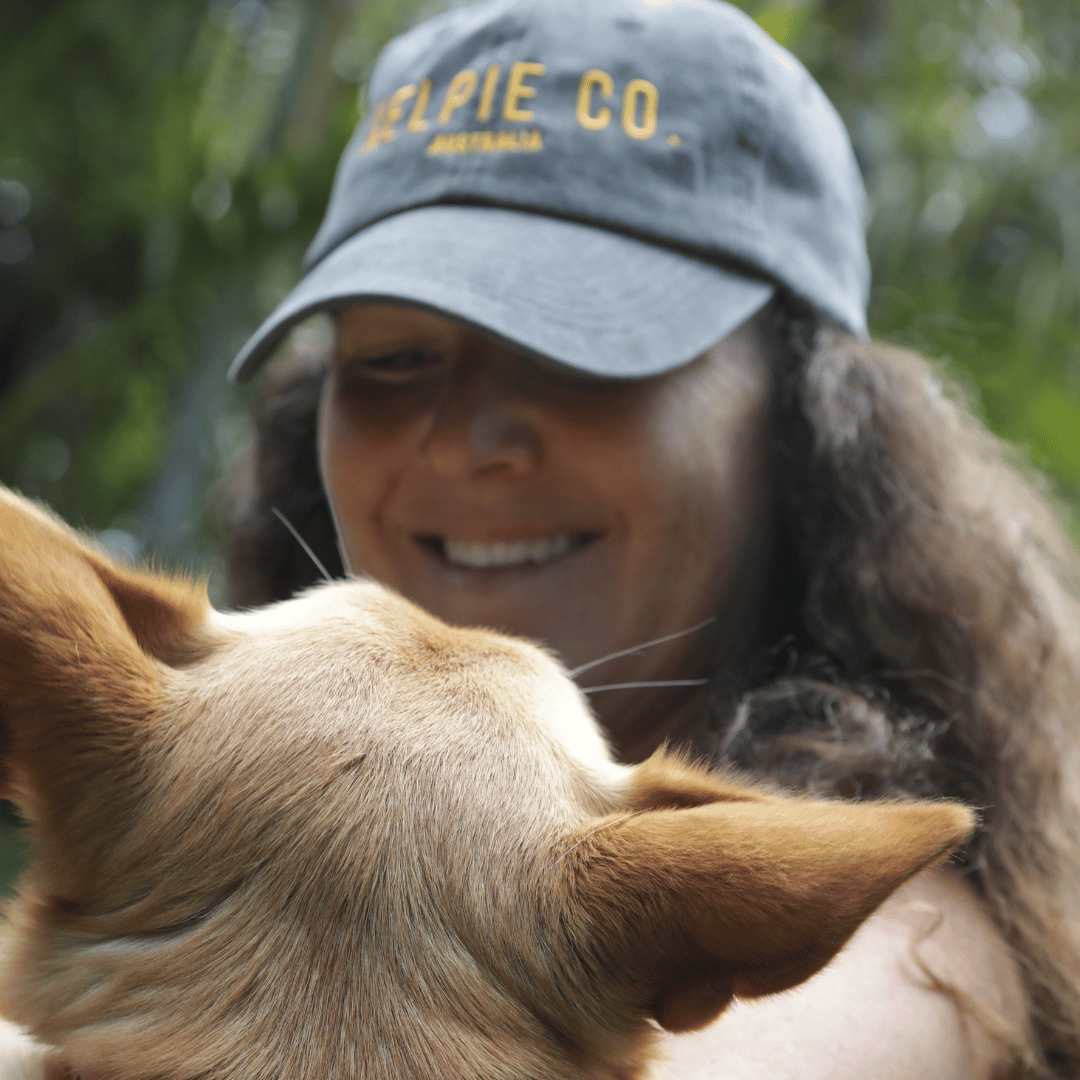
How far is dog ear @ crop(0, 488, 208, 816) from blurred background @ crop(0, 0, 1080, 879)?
3466 mm

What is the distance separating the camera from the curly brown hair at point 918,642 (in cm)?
180

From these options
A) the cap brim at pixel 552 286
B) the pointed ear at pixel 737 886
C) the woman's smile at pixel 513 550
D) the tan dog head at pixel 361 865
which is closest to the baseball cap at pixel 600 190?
the cap brim at pixel 552 286

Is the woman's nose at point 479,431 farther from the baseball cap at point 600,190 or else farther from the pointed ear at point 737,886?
the pointed ear at point 737,886

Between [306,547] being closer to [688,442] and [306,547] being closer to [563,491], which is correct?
[563,491]

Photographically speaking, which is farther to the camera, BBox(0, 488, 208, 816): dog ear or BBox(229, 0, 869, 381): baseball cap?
BBox(229, 0, 869, 381): baseball cap

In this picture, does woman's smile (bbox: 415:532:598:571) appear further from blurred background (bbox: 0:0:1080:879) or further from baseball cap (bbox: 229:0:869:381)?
blurred background (bbox: 0:0:1080:879)

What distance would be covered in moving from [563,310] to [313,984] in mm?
1195

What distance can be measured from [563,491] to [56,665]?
1.03 m

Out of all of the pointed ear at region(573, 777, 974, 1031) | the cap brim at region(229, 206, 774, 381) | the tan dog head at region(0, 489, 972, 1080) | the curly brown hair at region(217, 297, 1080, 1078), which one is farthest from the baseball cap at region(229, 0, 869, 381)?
the pointed ear at region(573, 777, 974, 1031)

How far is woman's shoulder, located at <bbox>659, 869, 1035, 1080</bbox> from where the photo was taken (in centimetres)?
136

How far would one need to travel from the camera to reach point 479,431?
1935mm

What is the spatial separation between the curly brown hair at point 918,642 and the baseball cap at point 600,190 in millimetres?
240

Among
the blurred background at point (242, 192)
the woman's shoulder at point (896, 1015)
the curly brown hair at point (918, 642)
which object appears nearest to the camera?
the woman's shoulder at point (896, 1015)

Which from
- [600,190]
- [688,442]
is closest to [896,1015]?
[688,442]
